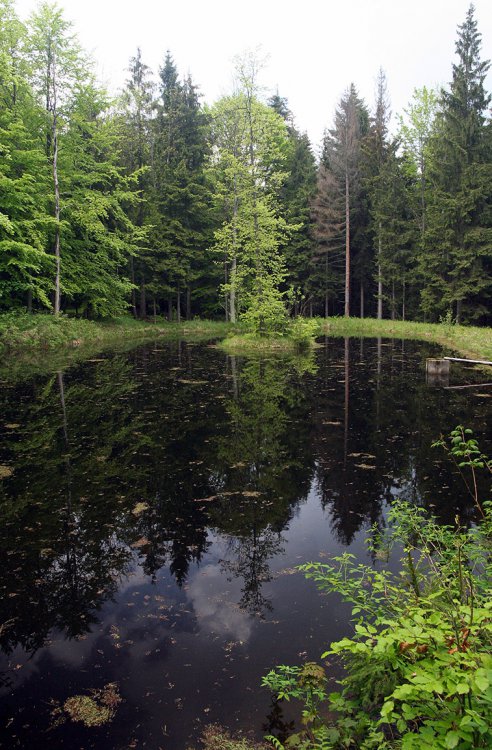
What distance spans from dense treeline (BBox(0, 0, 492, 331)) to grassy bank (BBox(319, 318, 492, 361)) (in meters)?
1.66

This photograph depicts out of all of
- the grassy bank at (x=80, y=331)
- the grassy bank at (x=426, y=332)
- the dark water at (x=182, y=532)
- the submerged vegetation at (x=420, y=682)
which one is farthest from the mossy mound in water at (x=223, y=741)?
the grassy bank at (x=80, y=331)

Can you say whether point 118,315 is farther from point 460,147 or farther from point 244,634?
point 244,634

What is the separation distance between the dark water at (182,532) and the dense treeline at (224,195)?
1344 centimetres

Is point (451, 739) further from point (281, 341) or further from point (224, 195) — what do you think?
point (224, 195)

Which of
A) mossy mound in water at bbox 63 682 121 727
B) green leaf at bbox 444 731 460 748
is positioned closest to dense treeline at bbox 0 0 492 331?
mossy mound in water at bbox 63 682 121 727

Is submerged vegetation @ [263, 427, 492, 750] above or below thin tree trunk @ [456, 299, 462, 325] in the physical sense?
below

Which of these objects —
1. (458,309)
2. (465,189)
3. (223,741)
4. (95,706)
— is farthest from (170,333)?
(223,741)

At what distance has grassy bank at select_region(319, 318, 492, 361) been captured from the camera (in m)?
20.9

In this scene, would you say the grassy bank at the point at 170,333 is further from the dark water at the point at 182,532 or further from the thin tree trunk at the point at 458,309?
the dark water at the point at 182,532

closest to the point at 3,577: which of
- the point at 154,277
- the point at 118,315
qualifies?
the point at 118,315

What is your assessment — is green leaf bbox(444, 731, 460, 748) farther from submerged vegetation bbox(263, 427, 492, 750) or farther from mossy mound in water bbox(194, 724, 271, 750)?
mossy mound in water bbox(194, 724, 271, 750)

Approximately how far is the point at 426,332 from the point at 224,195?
15.5 metres

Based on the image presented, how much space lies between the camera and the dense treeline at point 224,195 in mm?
24047

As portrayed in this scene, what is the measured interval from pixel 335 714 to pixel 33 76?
30.6m
